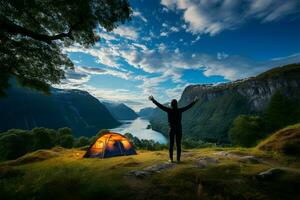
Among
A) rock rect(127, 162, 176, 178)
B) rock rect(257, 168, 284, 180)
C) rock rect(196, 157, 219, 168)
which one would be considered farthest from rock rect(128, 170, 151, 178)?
rock rect(257, 168, 284, 180)

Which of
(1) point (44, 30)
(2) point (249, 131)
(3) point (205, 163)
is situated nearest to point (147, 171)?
(3) point (205, 163)

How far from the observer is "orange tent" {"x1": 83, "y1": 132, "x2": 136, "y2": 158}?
53.4 feet

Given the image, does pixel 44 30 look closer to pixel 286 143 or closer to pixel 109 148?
pixel 109 148

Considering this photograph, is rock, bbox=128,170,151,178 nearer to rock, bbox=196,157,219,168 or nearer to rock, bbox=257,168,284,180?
rock, bbox=196,157,219,168

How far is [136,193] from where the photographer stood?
5.98 meters

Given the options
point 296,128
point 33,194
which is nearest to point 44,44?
point 33,194

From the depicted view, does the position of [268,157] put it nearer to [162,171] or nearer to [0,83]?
[162,171]

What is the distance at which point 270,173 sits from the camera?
257 inches

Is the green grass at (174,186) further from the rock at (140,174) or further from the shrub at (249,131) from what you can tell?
the shrub at (249,131)

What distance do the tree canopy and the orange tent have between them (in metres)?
6.65

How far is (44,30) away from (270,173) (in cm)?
1561

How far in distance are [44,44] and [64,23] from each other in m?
2.36

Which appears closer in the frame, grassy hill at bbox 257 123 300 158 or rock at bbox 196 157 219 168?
rock at bbox 196 157 219 168

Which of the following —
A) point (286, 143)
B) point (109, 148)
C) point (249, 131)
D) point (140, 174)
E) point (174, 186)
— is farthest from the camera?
point (249, 131)
